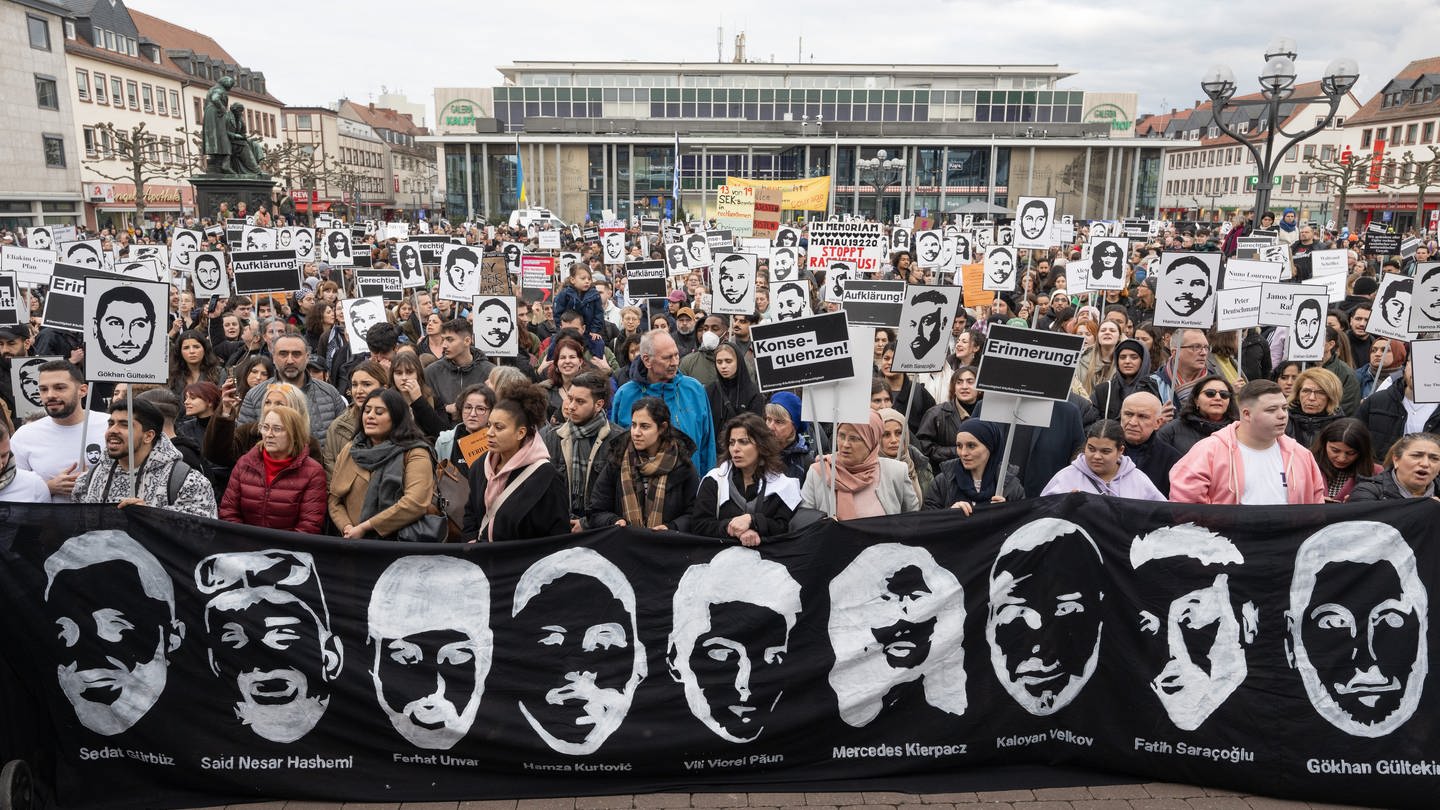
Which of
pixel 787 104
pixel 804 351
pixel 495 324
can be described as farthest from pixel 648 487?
pixel 787 104

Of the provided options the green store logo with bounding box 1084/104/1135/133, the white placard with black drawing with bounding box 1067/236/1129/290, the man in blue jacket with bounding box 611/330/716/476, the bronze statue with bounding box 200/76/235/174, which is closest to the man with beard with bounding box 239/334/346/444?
the man in blue jacket with bounding box 611/330/716/476

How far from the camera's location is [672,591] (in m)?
4.67

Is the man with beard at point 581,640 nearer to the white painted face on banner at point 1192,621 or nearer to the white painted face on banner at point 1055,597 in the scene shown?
the white painted face on banner at point 1055,597

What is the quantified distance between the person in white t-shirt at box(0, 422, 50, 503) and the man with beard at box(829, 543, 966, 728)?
13.1 ft

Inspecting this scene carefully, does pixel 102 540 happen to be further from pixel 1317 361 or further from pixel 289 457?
pixel 1317 361

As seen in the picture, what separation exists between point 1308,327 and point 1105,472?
15.4ft

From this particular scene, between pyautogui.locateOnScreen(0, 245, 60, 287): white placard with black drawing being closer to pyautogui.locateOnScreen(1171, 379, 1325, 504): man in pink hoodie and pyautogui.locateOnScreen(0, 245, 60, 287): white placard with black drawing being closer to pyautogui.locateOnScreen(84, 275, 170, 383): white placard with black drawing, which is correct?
pyautogui.locateOnScreen(84, 275, 170, 383): white placard with black drawing

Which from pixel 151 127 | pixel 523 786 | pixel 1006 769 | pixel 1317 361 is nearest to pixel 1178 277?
pixel 1317 361

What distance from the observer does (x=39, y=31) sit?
50.2 meters

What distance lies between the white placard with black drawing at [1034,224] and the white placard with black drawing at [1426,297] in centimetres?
654

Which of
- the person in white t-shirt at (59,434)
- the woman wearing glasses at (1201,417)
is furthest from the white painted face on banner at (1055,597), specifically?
the person in white t-shirt at (59,434)

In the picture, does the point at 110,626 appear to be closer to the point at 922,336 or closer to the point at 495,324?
the point at 495,324

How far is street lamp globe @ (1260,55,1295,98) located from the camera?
13.5m

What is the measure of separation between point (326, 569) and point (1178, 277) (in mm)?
7208
